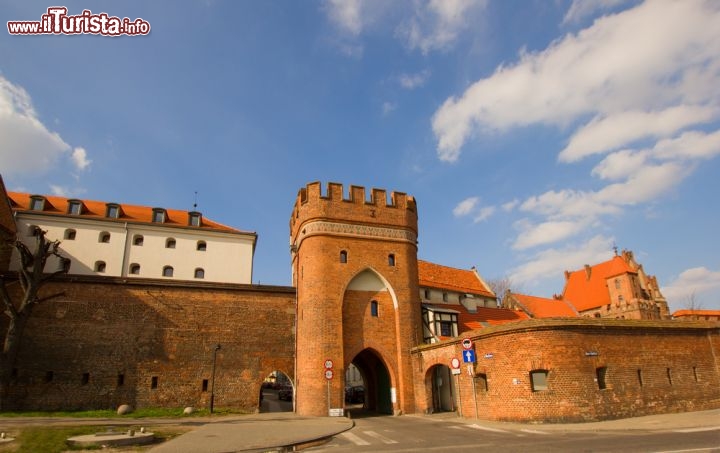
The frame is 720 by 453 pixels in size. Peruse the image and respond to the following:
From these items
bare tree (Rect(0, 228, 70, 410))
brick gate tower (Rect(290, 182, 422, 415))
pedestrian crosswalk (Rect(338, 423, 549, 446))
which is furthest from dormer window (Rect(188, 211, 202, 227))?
pedestrian crosswalk (Rect(338, 423, 549, 446))

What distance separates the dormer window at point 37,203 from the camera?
3347cm

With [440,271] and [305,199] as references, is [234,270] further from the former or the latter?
[440,271]

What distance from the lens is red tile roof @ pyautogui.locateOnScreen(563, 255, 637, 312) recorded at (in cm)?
5344

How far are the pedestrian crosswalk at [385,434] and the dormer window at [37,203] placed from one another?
30.0 metres

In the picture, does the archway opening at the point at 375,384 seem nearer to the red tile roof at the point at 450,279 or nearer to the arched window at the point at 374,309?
the arched window at the point at 374,309

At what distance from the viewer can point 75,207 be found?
3425 cm

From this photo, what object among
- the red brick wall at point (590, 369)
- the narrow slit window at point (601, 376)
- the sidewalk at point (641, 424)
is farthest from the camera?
the narrow slit window at point (601, 376)

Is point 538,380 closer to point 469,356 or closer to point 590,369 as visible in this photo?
point 590,369

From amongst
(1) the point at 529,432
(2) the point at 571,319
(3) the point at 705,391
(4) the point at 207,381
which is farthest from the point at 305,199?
(3) the point at 705,391

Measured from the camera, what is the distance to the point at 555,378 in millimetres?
17125

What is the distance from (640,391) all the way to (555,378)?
170 inches

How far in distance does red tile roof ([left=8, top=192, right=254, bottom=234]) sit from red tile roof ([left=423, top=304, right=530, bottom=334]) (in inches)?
744

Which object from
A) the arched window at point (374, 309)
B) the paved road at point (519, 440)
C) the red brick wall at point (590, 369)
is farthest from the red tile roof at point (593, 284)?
the paved road at point (519, 440)

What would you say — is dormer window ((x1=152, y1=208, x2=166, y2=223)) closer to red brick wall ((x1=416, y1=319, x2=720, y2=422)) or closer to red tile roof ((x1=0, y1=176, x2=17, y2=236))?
red tile roof ((x1=0, y1=176, x2=17, y2=236))
